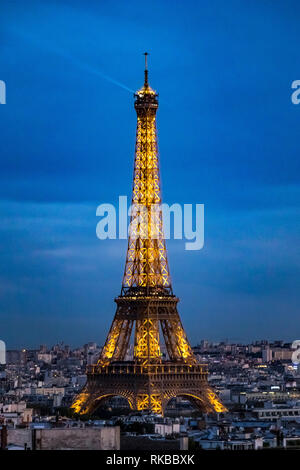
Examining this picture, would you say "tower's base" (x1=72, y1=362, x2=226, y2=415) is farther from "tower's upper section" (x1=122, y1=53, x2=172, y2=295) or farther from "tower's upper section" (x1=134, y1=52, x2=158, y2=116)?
"tower's upper section" (x1=134, y1=52, x2=158, y2=116)

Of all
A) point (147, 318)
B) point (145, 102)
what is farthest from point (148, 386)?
point (145, 102)

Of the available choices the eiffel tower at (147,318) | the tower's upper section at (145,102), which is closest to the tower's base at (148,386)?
the eiffel tower at (147,318)

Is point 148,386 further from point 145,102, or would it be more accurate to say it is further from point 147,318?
point 145,102

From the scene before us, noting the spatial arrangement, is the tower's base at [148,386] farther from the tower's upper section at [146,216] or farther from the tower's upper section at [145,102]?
the tower's upper section at [145,102]

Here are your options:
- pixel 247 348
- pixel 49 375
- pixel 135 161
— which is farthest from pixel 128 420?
pixel 247 348

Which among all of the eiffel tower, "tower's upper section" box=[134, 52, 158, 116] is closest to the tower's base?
the eiffel tower
